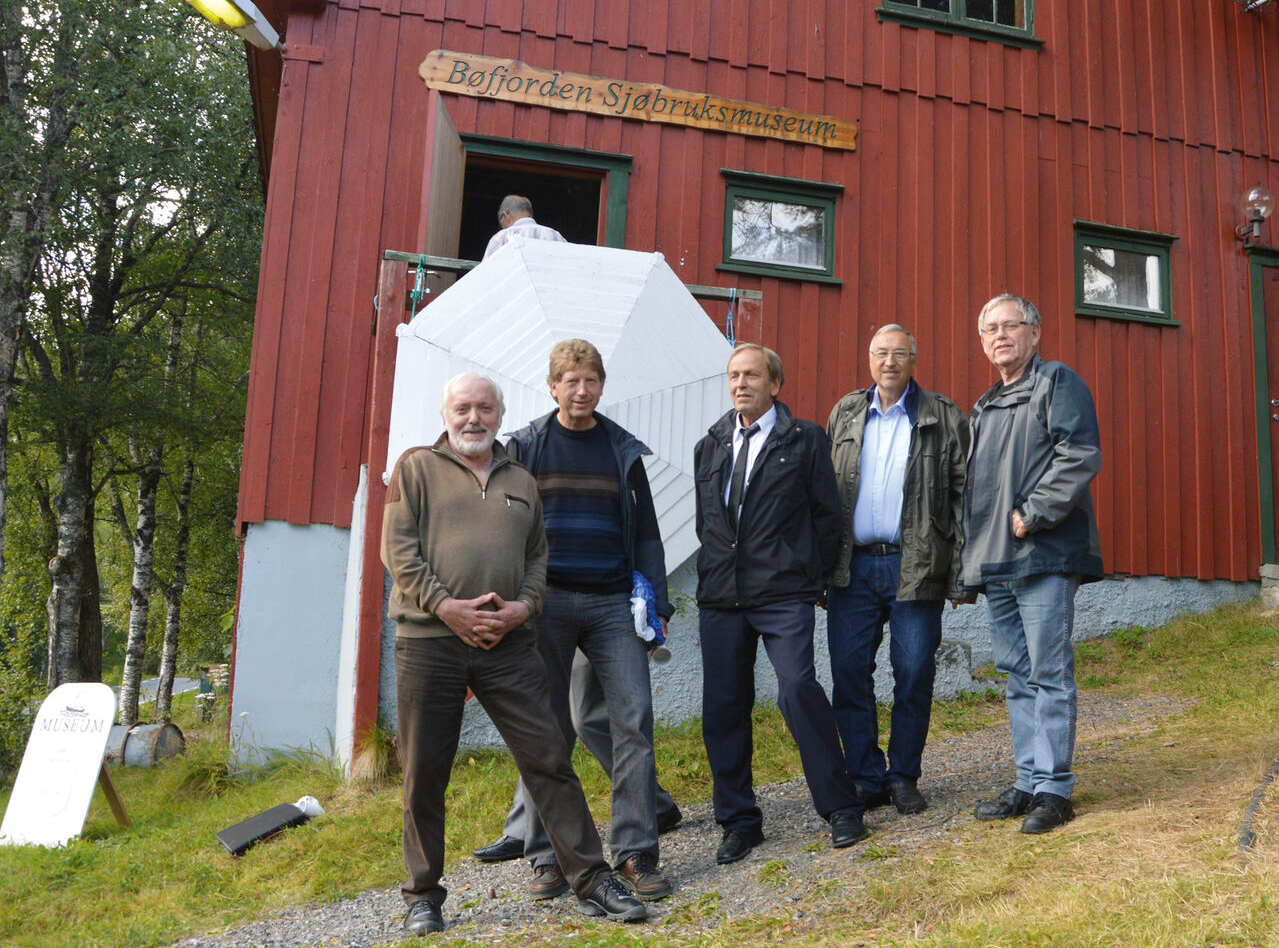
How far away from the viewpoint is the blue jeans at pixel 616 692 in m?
3.54

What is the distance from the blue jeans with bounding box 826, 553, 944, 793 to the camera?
401cm

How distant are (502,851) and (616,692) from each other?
0.98 metres

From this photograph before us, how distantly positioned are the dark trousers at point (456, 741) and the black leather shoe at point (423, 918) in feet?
0.07

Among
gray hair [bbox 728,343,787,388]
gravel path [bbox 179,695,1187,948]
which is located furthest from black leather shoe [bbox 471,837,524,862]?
gray hair [bbox 728,343,787,388]

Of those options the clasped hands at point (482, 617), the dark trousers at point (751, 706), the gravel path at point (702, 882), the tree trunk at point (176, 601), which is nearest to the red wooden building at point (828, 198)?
the gravel path at point (702, 882)

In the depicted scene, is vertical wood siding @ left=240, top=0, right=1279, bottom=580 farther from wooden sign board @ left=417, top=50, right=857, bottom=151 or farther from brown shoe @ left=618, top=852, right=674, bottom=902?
brown shoe @ left=618, top=852, right=674, bottom=902

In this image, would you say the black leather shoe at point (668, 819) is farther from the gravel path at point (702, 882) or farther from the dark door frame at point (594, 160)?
the dark door frame at point (594, 160)

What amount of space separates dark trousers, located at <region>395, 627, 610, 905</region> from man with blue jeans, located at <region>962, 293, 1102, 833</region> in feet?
4.80

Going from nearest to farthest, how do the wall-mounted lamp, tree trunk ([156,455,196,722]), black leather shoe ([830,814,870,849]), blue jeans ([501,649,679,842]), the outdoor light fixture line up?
black leather shoe ([830,814,870,849]), blue jeans ([501,649,679,842]), the outdoor light fixture, the wall-mounted lamp, tree trunk ([156,455,196,722])

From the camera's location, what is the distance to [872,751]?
4.10 meters

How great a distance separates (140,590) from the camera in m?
13.9

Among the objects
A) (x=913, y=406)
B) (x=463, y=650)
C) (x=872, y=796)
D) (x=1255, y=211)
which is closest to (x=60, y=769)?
(x=463, y=650)

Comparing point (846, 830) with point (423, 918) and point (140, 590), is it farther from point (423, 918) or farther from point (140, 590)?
point (140, 590)

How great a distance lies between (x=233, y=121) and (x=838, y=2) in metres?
9.26
